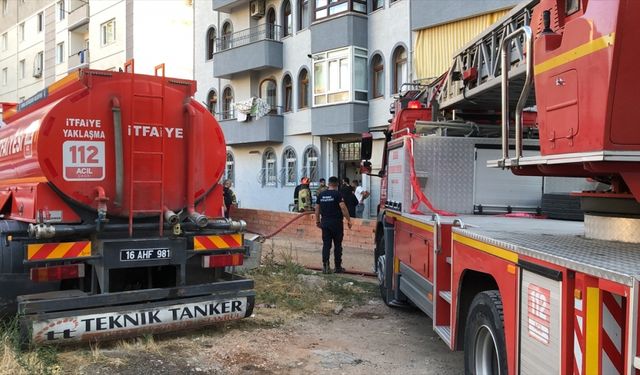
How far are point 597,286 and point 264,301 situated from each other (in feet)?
18.4

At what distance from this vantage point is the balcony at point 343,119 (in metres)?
19.7

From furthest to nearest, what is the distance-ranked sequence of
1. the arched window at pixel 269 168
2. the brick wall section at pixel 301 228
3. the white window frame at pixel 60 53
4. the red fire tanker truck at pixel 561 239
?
1. the white window frame at pixel 60 53
2. the arched window at pixel 269 168
3. the brick wall section at pixel 301 228
4. the red fire tanker truck at pixel 561 239

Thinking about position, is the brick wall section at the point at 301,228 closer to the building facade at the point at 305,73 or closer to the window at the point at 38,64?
the building facade at the point at 305,73

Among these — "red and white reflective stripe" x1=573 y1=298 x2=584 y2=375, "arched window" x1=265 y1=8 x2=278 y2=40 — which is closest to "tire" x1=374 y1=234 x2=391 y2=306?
"red and white reflective stripe" x1=573 y1=298 x2=584 y2=375

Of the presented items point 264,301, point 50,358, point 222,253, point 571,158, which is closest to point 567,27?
point 571,158

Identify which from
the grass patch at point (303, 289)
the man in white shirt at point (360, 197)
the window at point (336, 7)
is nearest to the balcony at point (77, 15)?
the window at point (336, 7)

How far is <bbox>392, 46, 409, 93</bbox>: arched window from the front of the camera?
61.0 feet

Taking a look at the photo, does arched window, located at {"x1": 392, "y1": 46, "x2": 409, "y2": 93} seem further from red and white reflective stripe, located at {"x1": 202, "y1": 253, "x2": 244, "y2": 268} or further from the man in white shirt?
red and white reflective stripe, located at {"x1": 202, "y1": 253, "x2": 244, "y2": 268}

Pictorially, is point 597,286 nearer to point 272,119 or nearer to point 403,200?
point 403,200

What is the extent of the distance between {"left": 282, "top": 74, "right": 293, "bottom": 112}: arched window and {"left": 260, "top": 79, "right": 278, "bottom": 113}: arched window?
637 millimetres

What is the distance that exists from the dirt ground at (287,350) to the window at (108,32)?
3011 cm

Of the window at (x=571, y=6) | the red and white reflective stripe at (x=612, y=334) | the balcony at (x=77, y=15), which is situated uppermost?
the balcony at (x=77, y=15)

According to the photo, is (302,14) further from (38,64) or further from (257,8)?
(38,64)

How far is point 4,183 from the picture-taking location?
6.28 m
